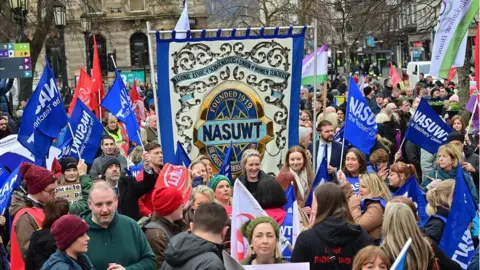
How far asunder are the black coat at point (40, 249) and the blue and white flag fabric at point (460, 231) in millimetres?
2558

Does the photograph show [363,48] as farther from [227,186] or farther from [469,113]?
[227,186]

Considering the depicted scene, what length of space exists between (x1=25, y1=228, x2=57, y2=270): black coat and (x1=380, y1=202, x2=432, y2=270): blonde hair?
2.11 metres

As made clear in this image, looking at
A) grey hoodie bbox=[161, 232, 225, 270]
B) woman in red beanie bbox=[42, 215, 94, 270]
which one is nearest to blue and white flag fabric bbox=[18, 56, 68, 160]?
woman in red beanie bbox=[42, 215, 94, 270]

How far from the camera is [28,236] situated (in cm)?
732

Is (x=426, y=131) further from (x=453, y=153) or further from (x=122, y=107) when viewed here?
(x=122, y=107)

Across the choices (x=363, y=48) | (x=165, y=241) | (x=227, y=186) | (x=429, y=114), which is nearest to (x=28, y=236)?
(x=165, y=241)

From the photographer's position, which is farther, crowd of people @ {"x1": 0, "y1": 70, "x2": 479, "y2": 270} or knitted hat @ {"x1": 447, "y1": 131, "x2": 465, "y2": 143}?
knitted hat @ {"x1": 447, "y1": 131, "x2": 465, "y2": 143}

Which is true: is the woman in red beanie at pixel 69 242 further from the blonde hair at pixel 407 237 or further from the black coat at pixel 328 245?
the blonde hair at pixel 407 237

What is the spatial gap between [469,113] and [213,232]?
1088 centimetres

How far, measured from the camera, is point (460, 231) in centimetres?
677

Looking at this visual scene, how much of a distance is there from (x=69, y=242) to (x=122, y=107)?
27.0 ft

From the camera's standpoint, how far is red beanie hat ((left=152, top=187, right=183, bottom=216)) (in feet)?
22.3

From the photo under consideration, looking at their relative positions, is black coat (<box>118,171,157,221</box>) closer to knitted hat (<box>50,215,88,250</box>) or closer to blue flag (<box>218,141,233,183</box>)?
blue flag (<box>218,141,233,183</box>)

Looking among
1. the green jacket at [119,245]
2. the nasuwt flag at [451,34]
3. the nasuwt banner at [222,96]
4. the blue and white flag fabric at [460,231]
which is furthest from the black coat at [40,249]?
the nasuwt flag at [451,34]
